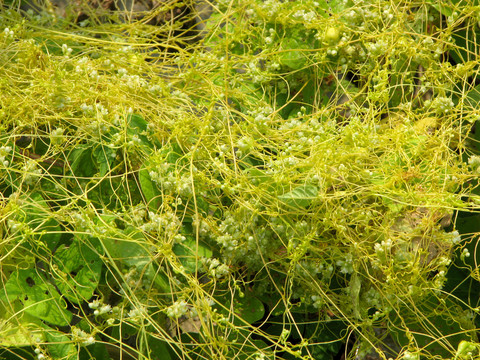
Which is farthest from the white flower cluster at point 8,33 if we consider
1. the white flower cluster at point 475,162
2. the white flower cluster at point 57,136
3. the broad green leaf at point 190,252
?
the white flower cluster at point 475,162

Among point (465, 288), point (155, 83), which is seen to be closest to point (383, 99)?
point (465, 288)

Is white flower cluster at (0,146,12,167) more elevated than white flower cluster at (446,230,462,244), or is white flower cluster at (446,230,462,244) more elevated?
white flower cluster at (0,146,12,167)

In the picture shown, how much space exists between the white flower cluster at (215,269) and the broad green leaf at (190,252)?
0.02 metres

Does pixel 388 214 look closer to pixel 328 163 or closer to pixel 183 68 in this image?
pixel 328 163

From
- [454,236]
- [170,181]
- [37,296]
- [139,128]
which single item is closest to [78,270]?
[37,296]

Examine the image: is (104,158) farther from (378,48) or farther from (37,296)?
(378,48)

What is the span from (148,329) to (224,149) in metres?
0.59

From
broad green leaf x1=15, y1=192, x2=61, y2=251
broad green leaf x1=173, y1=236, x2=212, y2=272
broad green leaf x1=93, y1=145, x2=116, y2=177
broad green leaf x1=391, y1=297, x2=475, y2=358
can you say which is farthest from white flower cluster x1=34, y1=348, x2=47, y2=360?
broad green leaf x1=391, y1=297, x2=475, y2=358

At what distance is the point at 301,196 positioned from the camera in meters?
1.47

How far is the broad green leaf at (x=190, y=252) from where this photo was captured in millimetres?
1460

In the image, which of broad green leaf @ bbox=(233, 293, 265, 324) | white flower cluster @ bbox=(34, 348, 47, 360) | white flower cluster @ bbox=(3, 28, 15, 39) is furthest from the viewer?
white flower cluster @ bbox=(3, 28, 15, 39)

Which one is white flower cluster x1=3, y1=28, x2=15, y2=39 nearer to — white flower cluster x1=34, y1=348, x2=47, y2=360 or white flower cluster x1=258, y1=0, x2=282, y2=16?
white flower cluster x1=258, y1=0, x2=282, y2=16

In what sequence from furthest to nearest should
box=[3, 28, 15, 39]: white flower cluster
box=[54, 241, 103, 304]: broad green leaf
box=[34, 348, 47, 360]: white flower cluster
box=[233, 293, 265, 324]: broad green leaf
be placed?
box=[3, 28, 15, 39]: white flower cluster → box=[233, 293, 265, 324]: broad green leaf → box=[54, 241, 103, 304]: broad green leaf → box=[34, 348, 47, 360]: white flower cluster

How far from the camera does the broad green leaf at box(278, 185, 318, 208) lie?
1.47 metres
